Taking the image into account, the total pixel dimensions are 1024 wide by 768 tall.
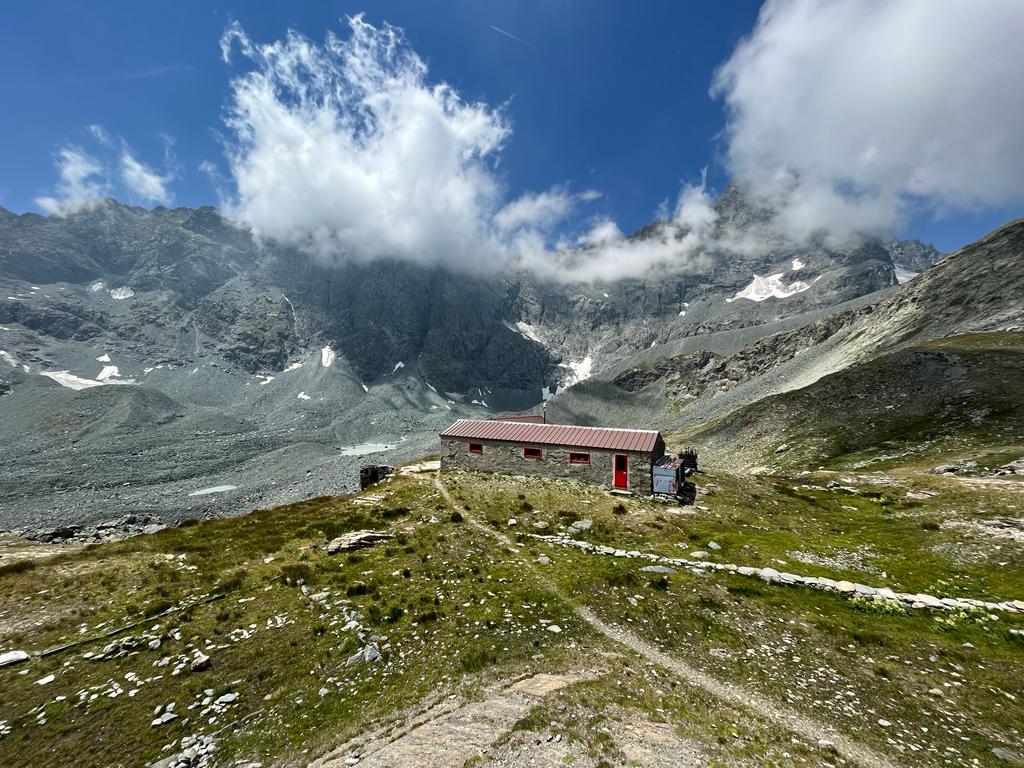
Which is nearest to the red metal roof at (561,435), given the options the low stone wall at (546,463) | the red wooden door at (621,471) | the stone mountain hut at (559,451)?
the stone mountain hut at (559,451)

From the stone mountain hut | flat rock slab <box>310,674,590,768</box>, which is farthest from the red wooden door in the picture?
flat rock slab <box>310,674,590,768</box>

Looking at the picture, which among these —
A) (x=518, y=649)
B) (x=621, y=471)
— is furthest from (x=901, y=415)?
(x=518, y=649)

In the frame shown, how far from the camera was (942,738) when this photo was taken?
1003cm

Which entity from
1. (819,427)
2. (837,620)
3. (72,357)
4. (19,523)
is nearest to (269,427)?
(19,523)

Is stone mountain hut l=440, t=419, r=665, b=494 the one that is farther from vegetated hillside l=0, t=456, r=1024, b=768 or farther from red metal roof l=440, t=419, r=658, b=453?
vegetated hillside l=0, t=456, r=1024, b=768

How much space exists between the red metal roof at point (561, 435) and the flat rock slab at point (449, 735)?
24.5m

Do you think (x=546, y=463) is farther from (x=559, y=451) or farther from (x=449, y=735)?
(x=449, y=735)

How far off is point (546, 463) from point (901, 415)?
43.5 meters

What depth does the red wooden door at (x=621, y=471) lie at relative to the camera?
3403cm

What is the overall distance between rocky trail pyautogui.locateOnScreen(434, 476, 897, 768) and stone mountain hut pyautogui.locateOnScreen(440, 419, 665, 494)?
19.1 metres

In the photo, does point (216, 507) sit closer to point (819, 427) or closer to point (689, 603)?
point (689, 603)

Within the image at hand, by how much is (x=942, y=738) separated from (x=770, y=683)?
3.41 meters

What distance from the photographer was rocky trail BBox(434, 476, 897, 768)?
9.55 meters

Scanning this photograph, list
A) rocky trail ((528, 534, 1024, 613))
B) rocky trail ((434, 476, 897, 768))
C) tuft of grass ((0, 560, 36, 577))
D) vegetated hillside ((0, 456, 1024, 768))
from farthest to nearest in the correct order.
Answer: tuft of grass ((0, 560, 36, 577)), rocky trail ((528, 534, 1024, 613)), vegetated hillside ((0, 456, 1024, 768)), rocky trail ((434, 476, 897, 768))
